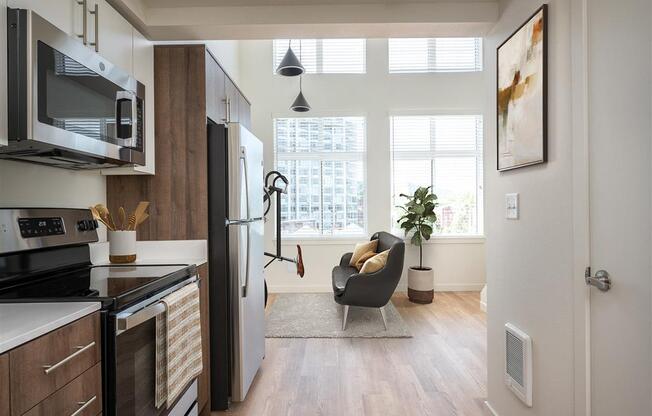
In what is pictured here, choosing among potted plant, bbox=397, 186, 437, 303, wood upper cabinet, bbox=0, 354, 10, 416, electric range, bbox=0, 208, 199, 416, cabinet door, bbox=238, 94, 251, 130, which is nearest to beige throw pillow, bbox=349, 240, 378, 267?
potted plant, bbox=397, 186, 437, 303

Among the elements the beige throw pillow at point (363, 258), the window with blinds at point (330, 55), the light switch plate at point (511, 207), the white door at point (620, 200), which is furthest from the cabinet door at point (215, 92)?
the window with blinds at point (330, 55)

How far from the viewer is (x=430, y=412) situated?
2.15 meters

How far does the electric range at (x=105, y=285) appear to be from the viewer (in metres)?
1.17

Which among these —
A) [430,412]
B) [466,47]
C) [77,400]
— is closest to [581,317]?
[430,412]

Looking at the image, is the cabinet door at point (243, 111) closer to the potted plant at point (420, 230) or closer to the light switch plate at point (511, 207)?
the light switch plate at point (511, 207)

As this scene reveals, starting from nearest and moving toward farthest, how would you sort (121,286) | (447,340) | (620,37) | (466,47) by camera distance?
(620,37)
(121,286)
(447,340)
(466,47)

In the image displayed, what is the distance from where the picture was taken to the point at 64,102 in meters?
1.38

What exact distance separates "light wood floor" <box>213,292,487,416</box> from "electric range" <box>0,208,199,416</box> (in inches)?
29.1

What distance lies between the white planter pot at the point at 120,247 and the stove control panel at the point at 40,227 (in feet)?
0.87

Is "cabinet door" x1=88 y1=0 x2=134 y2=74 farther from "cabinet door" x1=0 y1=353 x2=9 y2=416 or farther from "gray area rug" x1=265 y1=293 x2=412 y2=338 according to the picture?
"gray area rug" x1=265 y1=293 x2=412 y2=338

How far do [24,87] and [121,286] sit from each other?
76 cm

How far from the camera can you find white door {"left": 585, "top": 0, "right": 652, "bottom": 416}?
110 centimetres

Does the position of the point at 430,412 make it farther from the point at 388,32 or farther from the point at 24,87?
the point at 24,87

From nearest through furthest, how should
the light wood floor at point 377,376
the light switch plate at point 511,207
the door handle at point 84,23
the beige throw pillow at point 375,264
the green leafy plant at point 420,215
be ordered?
1. the door handle at point 84,23
2. the light switch plate at point 511,207
3. the light wood floor at point 377,376
4. the beige throw pillow at point 375,264
5. the green leafy plant at point 420,215
